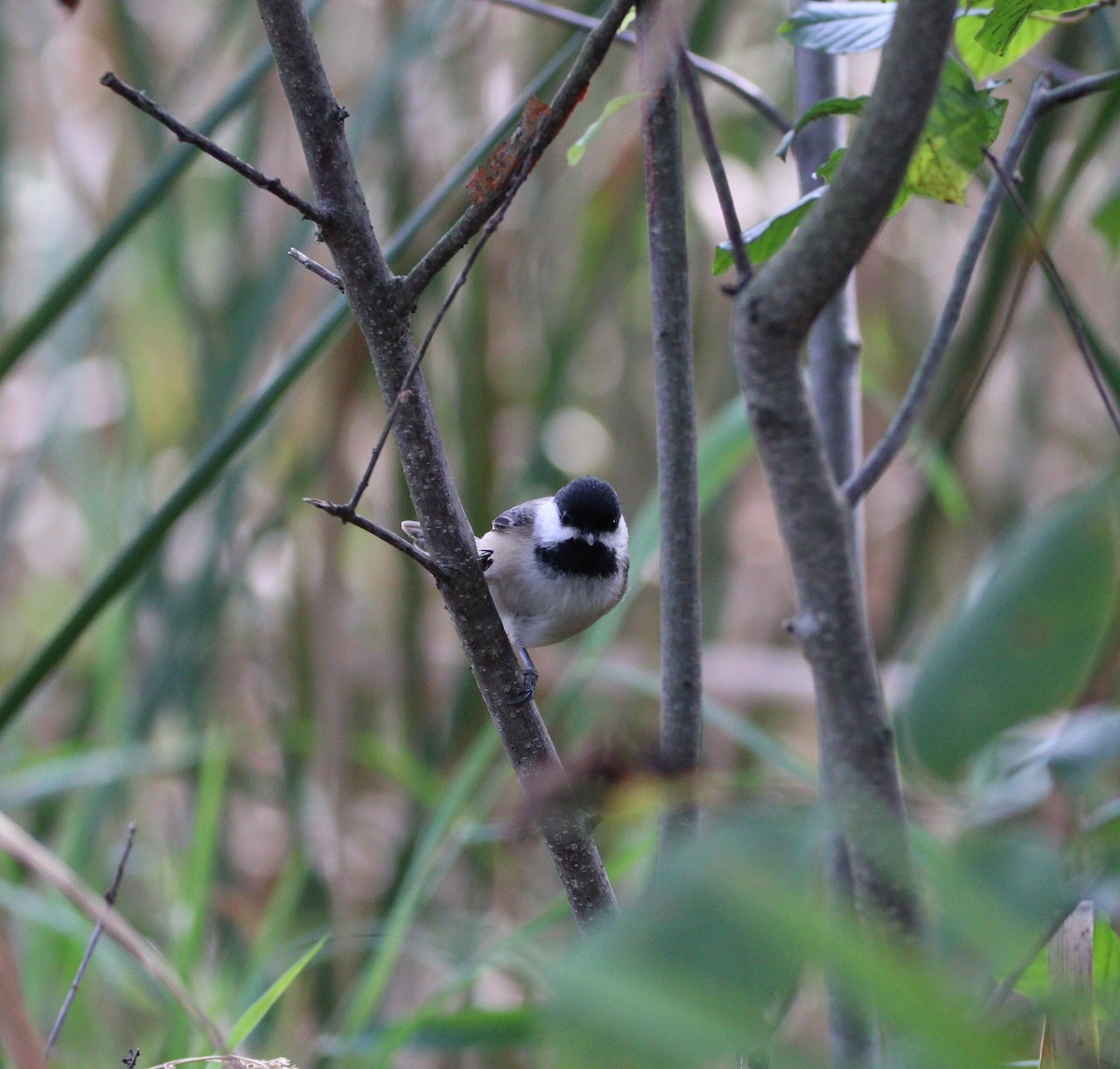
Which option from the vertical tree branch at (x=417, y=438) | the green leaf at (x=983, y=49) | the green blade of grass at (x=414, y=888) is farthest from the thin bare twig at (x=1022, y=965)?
the green blade of grass at (x=414, y=888)

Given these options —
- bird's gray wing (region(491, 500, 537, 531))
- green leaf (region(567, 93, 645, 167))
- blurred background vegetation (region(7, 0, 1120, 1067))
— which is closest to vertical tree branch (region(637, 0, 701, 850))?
green leaf (region(567, 93, 645, 167))

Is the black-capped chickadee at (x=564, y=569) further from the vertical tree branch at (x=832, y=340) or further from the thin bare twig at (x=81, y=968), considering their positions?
the thin bare twig at (x=81, y=968)

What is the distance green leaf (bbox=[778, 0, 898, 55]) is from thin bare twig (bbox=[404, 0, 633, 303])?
5.5 inches

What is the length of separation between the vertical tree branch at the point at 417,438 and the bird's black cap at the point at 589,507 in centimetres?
90

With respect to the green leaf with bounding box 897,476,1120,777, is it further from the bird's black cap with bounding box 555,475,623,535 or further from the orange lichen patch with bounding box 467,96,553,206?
the bird's black cap with bounding box 555,475,623,535

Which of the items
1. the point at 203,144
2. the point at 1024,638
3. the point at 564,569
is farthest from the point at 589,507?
the point at 1024,638

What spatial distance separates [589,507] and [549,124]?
41.8 inches

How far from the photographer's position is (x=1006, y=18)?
658 mm

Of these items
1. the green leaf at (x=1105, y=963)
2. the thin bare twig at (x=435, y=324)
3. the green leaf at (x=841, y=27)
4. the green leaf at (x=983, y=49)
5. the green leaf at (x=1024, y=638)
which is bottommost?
the green leaf at (x=1024, y=638)

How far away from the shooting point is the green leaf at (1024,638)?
315 mm

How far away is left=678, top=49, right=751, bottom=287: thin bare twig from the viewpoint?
1.66 feet

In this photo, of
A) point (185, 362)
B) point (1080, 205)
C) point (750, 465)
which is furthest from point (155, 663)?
point (1080, 205)

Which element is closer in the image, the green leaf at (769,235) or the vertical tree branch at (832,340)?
the green leaf at (769,235)

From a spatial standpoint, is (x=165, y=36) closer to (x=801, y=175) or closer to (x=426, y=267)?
(x=801, y=175)
